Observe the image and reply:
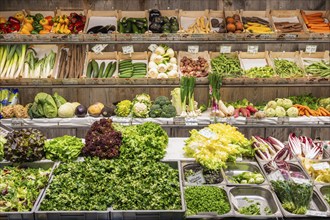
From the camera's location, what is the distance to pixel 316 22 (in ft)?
20.2

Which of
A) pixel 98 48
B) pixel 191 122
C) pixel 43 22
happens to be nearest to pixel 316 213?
pixel 191 122

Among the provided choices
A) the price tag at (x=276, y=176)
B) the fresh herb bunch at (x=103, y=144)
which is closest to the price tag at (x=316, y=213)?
the price tag at (x=276, y=176)

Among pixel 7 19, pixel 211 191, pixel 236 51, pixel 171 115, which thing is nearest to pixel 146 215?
pixel 211 191

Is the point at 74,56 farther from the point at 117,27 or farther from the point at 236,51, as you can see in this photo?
the point at 236,51

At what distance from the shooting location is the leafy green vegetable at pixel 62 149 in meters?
4.21

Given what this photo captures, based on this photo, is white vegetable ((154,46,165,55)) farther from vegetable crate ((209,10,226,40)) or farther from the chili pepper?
the chili pepper

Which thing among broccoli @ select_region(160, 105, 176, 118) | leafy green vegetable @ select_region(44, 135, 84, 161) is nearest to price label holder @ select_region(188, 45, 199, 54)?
broccoli @ select_region(160, 105, 176, 118)

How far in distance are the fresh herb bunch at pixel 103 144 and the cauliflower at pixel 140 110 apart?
4.62ft

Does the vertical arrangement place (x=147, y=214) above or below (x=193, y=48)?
below

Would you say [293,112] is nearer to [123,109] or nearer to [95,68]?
[123,109]

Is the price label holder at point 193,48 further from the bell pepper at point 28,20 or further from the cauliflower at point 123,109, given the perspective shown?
the bell pepper at point 28,20

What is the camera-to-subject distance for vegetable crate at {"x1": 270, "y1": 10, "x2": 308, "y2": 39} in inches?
234

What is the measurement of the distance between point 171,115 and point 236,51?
4.74ft

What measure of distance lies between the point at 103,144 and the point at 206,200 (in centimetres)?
121
